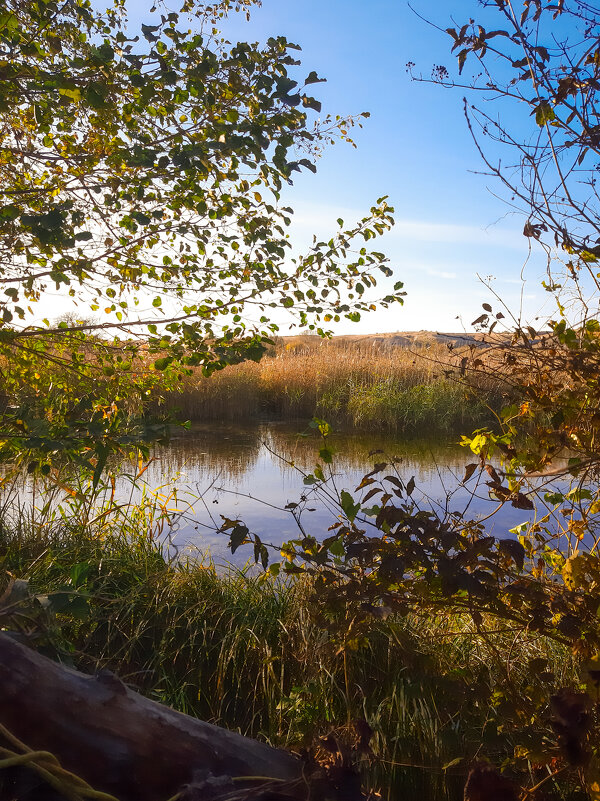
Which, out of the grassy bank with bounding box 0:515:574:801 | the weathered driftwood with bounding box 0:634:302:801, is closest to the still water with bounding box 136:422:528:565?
the grassy bank with bounding box 0:515:574:801

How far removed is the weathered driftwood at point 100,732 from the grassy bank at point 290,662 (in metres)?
0.66

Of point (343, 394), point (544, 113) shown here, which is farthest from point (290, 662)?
point (343, 394)

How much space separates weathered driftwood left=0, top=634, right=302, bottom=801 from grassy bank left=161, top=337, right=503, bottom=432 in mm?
9743

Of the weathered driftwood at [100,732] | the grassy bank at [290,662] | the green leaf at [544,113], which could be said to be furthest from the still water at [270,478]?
the weathered driftwood at [100,732]

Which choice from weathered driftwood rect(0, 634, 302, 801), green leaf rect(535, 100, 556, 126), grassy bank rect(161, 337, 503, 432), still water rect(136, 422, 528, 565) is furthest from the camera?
grassy bank rect(161, 337, 503, 432)

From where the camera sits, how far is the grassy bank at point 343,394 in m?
11.2

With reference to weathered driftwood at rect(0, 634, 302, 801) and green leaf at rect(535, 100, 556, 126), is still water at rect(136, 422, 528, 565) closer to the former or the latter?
green leaf at rect(535, 100, 556, 126)

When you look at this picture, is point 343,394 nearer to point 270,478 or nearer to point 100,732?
point 270,478

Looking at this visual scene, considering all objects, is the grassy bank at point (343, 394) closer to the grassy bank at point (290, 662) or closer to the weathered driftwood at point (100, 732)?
the grassy bank at point (290, 662)

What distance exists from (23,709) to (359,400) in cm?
1050

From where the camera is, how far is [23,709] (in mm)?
1052

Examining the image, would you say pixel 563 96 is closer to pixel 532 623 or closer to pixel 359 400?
pixel 532 623

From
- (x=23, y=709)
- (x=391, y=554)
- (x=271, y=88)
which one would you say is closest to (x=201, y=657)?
(x=391, y=554)

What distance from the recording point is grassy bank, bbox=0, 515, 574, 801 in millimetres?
2064
